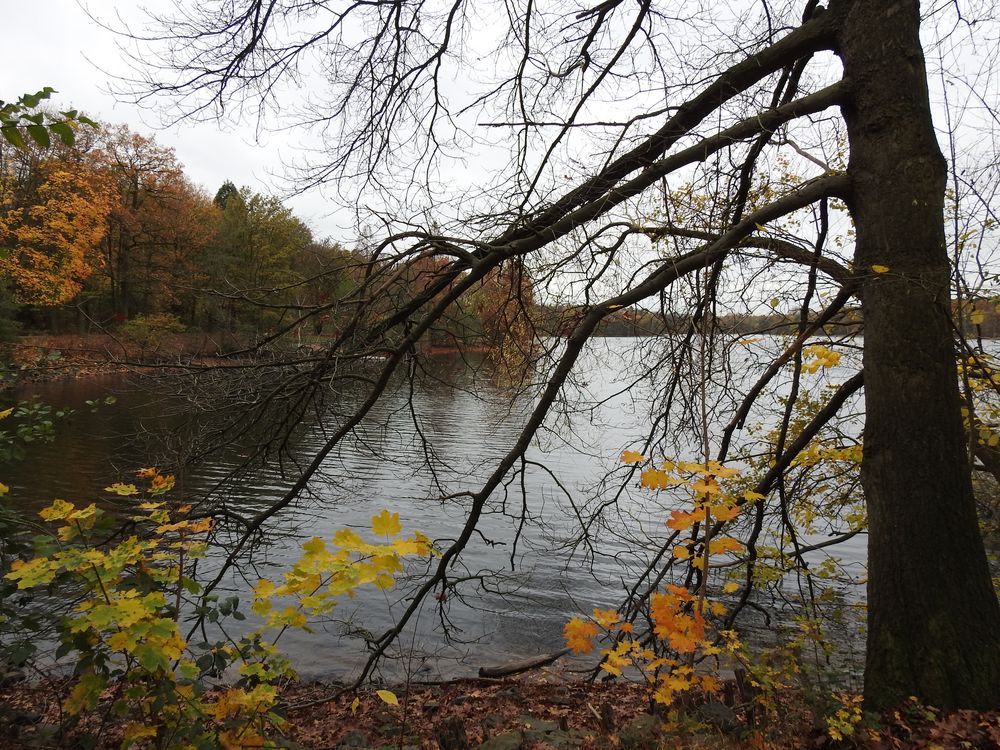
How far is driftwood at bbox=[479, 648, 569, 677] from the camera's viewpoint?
7199mm

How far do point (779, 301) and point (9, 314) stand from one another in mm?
30089

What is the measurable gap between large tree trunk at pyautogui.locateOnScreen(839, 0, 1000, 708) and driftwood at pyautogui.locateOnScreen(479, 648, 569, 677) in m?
4.88

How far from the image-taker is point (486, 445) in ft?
61.1

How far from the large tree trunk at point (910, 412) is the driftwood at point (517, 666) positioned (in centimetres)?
488

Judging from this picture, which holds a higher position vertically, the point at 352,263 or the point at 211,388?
the point at 352,263

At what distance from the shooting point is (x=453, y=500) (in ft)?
30.4

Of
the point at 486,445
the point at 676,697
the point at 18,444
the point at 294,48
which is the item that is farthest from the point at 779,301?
the point at 486,445

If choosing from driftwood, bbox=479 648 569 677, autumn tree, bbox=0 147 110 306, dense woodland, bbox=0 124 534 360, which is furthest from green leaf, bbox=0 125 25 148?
autumn tree, bbox=0 147 110 306

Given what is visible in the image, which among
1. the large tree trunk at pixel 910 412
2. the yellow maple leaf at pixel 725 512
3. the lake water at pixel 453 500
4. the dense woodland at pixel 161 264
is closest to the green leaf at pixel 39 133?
the dense woodland at pixel 161 264

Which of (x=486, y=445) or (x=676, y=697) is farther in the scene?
(x=486, y=445)

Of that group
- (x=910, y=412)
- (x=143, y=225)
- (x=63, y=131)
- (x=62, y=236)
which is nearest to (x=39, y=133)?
(x=63, y=131)

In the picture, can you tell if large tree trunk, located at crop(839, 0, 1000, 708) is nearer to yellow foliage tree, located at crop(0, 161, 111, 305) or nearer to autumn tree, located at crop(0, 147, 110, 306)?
autumn tree, located at crop(0, 147, 110, 306)

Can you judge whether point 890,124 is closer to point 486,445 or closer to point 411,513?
point 411,513

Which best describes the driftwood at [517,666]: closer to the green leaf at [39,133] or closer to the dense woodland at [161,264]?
the dense woodland at [161,264]
